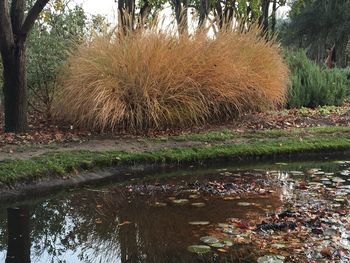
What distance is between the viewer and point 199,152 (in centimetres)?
809

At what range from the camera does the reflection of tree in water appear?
4.10 metres

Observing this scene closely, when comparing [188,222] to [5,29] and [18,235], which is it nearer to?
[18,235]

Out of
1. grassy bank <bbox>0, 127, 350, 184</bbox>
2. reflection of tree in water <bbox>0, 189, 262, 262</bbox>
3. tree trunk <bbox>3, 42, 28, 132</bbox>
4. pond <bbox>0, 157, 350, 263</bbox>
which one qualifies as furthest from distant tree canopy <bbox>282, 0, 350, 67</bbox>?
reflection of tree in water <bbox>0, 189, 262, 262</bbox>

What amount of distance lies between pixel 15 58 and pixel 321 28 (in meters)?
25.6

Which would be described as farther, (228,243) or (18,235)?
(18,235)

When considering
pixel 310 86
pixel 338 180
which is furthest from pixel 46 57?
pixel 310 86

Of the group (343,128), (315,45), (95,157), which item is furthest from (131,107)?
(315,45)

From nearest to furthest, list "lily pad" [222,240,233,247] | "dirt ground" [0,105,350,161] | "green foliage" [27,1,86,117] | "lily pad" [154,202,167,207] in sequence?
"lily pad" [222,240,233,247] → "lily pad" [154,202,167,207] → "dirt ground" [0,105,350,161] → "green foliage" [27,1,86,117]

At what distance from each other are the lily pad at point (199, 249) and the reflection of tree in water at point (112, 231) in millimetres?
61

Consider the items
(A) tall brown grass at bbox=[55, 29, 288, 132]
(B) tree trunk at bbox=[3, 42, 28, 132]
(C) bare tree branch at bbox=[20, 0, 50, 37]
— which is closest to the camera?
(C) bare tree branch at bbox=[20, 0, 50, 37]

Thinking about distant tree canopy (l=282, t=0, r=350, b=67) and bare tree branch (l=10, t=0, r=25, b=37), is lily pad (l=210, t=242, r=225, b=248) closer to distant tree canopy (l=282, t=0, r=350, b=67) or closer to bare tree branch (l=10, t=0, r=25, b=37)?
bare tree branch (l=10, t=0, r=25, b=37)

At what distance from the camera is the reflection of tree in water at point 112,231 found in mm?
4098

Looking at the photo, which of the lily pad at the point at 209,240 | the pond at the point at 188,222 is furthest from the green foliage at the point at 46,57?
the lily pad at the point at 209,240

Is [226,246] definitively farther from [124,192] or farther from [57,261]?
[124,192]
